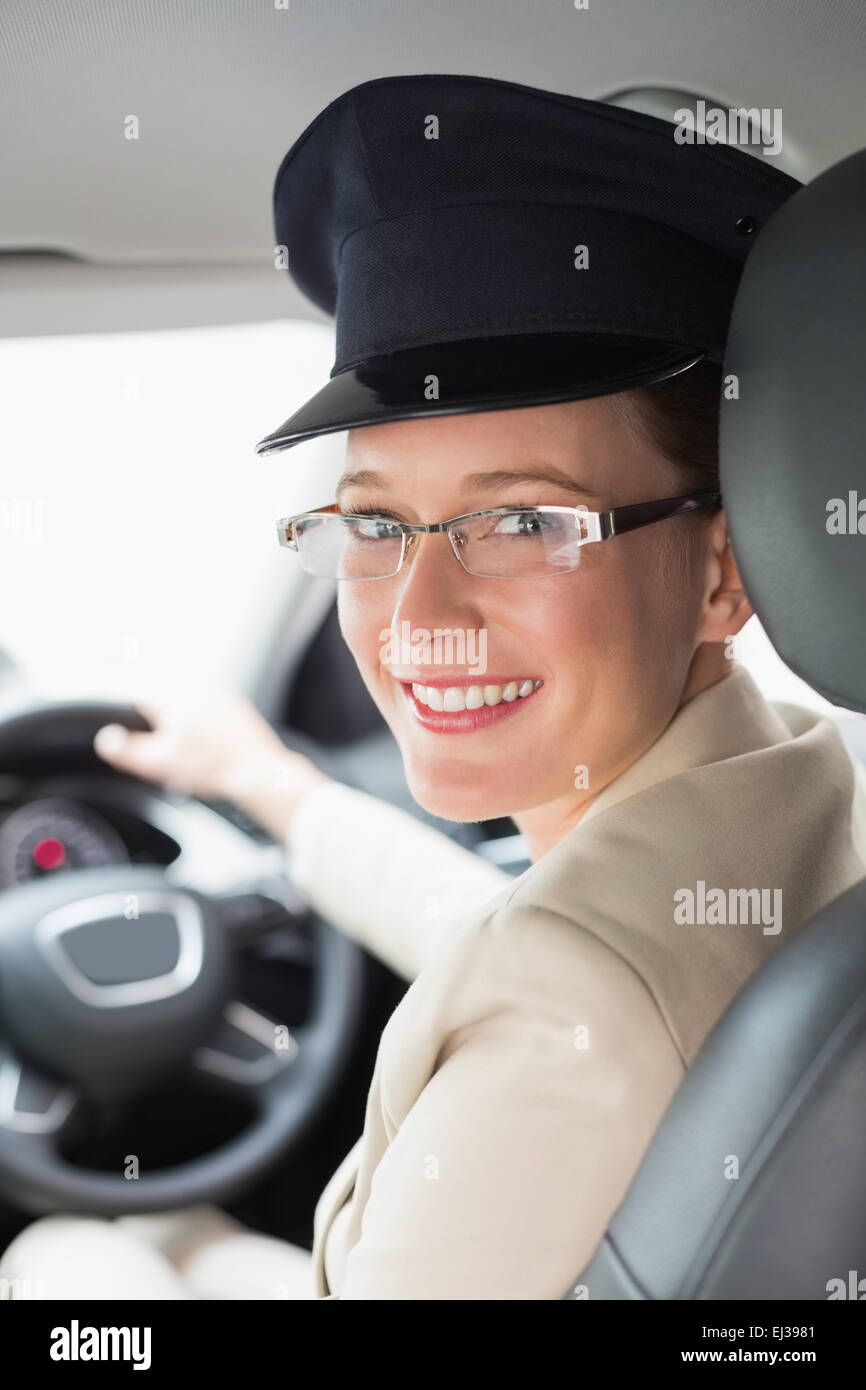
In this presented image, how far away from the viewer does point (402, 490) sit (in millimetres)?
1064

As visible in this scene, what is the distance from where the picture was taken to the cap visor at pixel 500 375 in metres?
0.96

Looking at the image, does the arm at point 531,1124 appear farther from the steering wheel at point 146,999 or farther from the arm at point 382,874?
the steering wheel at point 146,999

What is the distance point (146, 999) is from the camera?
188 centimetres

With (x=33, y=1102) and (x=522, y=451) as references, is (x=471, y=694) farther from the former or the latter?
(x=33, y=1102)

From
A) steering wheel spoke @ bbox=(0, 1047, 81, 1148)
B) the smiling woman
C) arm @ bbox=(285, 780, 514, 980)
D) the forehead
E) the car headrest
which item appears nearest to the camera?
the car headrest

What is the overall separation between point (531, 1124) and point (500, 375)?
0.49m

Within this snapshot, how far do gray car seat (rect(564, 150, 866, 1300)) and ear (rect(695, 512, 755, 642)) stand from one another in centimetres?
25

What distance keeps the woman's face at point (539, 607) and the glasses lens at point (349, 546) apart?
2 cm

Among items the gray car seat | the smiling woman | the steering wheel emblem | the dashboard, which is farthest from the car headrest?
the dashboard

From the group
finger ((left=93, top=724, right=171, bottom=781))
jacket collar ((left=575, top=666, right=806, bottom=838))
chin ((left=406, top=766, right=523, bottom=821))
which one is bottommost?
finger ((left=93, top=724, right=171, bottom=781))

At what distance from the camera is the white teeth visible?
3.49 ft

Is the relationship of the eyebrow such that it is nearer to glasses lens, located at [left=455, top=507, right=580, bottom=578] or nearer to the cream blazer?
glasses lens, located at [left=455, top=507, right=580, bottom=578]
